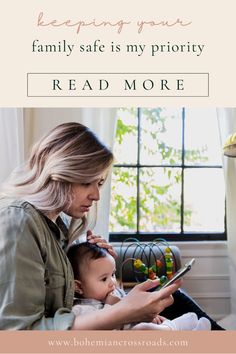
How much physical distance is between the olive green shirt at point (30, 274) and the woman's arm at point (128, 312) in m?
0.04

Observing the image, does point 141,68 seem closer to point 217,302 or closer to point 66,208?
point 66,208

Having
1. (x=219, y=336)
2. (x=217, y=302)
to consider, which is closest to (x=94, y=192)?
(x=219, y=336)

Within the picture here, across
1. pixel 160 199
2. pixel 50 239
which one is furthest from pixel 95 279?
pixel 160 199

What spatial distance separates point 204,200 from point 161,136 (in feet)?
1.28

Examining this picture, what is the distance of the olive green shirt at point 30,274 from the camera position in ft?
2.82

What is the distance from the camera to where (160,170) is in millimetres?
2066

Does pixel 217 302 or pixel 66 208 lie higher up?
pixel 66 208

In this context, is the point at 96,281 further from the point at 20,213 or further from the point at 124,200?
the point at 124,200

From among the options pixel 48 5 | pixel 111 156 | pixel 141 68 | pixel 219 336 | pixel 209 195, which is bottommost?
pixel 219 336

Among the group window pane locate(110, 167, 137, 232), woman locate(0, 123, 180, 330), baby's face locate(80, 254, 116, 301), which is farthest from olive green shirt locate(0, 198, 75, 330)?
window pane locate(110, 167, 137, 232)

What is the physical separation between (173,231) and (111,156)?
1159mm

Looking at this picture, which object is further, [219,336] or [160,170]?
[160,170]

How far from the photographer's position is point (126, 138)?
204 cm

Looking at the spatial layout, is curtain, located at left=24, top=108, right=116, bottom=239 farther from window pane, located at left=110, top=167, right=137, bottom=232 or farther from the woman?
the woman
